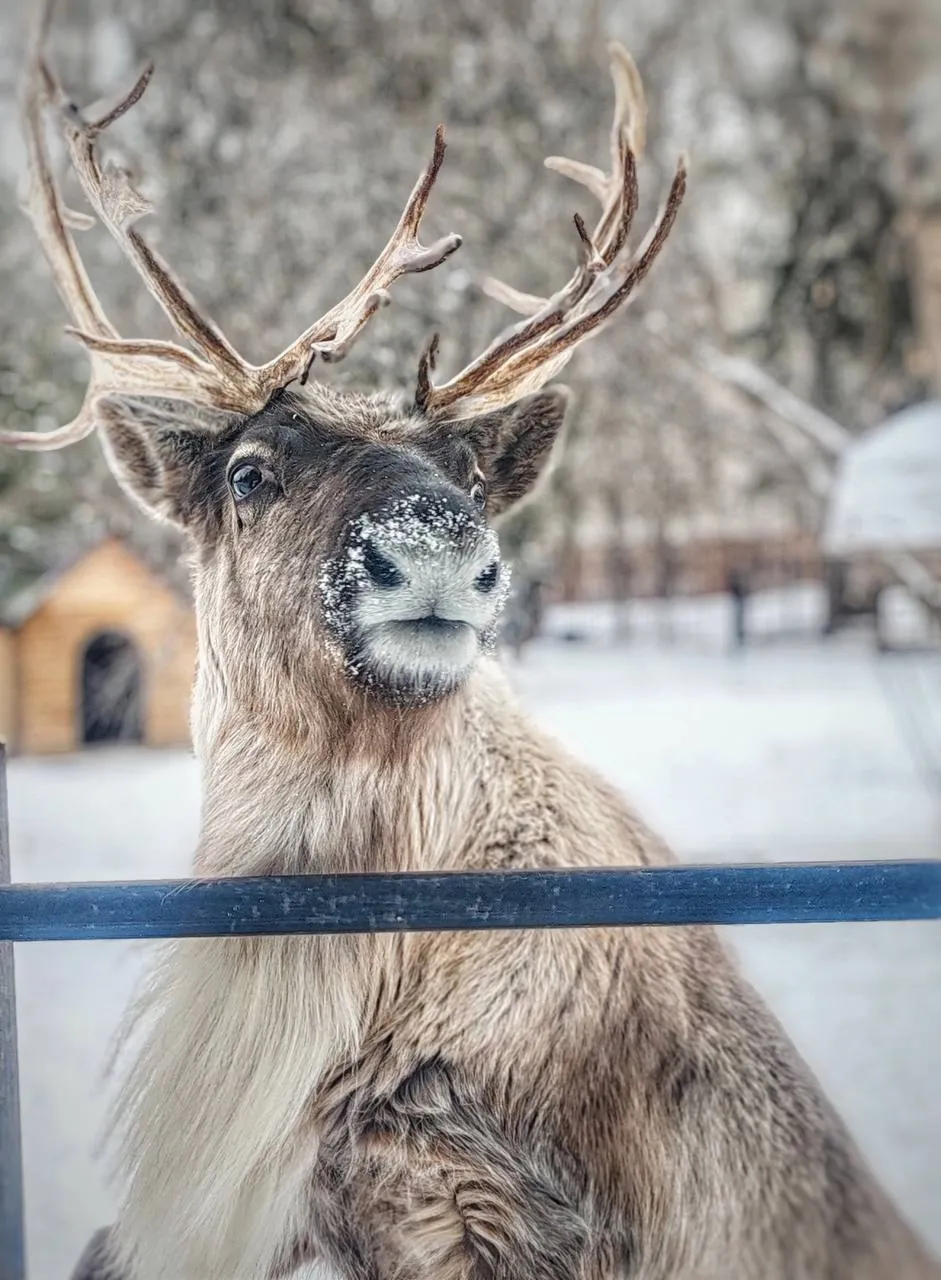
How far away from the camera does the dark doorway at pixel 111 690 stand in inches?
182

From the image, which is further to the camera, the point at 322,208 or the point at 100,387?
the point at 322,208

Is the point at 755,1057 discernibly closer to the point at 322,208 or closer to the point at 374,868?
the point at 374,868

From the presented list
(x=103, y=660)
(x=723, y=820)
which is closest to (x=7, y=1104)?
(x=103, y=660)

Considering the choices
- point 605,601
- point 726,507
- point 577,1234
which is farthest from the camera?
point 726,507

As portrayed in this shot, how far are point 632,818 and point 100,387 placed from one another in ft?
2.95

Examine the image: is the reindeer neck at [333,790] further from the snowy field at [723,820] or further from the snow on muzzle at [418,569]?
the snowy field at [723,820]

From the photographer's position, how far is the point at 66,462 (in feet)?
15.1

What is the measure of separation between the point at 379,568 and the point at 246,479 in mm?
274

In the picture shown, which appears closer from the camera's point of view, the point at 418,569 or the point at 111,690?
the point at 418,569

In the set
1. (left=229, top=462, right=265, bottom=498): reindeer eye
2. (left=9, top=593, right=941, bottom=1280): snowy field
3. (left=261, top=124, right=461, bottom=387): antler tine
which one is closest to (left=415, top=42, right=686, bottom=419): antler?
(left=261, top=124, right=461, bottom=387): antler tine

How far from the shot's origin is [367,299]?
134 cm

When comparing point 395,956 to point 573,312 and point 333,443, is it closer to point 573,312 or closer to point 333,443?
point 333,443

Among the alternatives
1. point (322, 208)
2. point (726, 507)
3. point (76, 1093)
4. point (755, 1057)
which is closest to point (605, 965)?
point (755, 1057)

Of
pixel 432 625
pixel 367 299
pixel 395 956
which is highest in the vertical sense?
pixel 367 299
